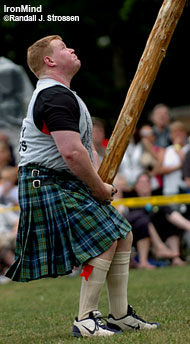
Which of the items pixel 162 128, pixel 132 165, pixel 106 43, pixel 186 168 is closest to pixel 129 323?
pixel 186 168

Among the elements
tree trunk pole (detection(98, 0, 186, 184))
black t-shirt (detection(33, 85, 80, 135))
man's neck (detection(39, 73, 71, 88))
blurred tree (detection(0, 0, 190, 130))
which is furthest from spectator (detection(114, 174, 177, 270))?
black t-shirt (detection(33, 85, 80, 135))

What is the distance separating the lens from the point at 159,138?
9.78 m

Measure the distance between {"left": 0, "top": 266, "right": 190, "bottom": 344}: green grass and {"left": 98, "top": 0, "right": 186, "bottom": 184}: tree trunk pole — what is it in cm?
88

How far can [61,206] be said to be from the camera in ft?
12.9

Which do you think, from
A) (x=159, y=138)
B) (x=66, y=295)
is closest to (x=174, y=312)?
(x=66, y=295)

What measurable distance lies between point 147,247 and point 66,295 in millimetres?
2504

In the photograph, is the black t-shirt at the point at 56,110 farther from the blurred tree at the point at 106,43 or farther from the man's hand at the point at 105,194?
the blurred tree at the point at 106,43

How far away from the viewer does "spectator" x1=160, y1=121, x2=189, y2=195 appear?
933 centimetres

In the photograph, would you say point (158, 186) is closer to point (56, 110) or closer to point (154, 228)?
point (154, 228)

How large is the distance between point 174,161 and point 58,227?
5.55 metres

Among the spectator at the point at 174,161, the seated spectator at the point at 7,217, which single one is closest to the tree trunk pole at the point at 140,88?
the seated spectator at the point at 7,217

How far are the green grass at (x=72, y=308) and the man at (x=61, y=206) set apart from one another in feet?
1.02

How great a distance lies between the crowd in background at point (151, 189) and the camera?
9.11m

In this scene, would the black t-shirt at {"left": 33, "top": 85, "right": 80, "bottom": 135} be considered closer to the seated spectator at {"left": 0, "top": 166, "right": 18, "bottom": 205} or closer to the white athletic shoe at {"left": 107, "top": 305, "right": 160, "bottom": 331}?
the white athletic shoe at {"left": 107, "top": 305, "right": 160, "bottom": 331}
